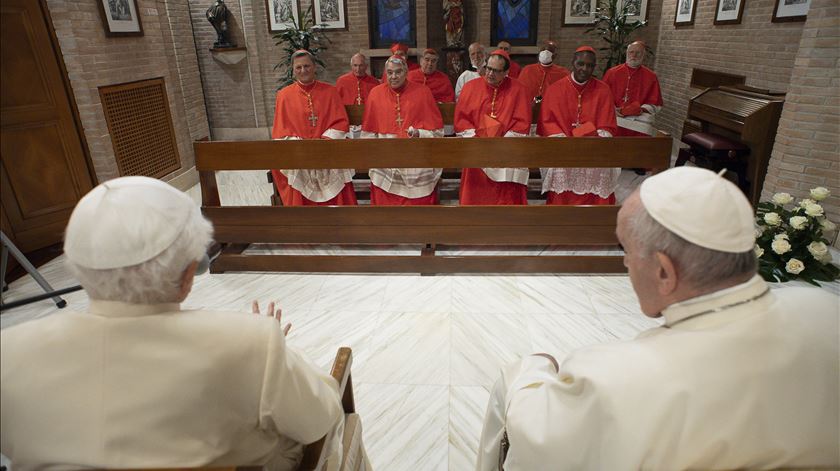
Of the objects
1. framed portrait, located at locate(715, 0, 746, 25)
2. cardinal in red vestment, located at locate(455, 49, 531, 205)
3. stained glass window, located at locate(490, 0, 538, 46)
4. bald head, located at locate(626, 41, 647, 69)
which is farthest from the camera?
stained glass window, located at locate(490, 0, 538, 46)

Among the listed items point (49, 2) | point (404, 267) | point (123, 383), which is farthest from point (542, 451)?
point (49, 2)

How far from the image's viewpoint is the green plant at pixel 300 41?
878 centimetres

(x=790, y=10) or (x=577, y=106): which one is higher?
(x=790, y=10)

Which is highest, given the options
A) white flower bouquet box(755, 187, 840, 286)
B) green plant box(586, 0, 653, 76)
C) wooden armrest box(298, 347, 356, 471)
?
green plant box(586, 0, 653, 76)

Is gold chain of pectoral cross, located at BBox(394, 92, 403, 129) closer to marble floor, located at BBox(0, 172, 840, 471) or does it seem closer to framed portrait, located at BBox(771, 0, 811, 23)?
marble floor, located at BBox(0, 172, 840, 471)

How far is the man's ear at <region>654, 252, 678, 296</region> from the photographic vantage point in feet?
3.75

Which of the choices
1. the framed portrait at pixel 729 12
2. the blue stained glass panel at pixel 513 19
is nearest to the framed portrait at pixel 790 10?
the framed portrait at pixel 729 12

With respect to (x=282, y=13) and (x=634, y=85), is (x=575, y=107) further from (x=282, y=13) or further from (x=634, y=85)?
(x=282, y=13)

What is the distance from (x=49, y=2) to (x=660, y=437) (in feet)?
20.2

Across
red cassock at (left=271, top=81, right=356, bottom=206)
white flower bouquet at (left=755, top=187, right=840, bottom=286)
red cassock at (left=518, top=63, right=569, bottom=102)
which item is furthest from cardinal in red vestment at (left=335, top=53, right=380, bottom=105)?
white flower bouquet at (left=755, top=187, right=840, bottom=286)

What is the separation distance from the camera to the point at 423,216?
3953 millimetres

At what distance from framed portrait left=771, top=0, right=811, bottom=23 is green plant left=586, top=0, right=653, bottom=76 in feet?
7.63

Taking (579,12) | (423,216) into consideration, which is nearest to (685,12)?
(579,12)

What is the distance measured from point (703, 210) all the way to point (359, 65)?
603 centimetres
